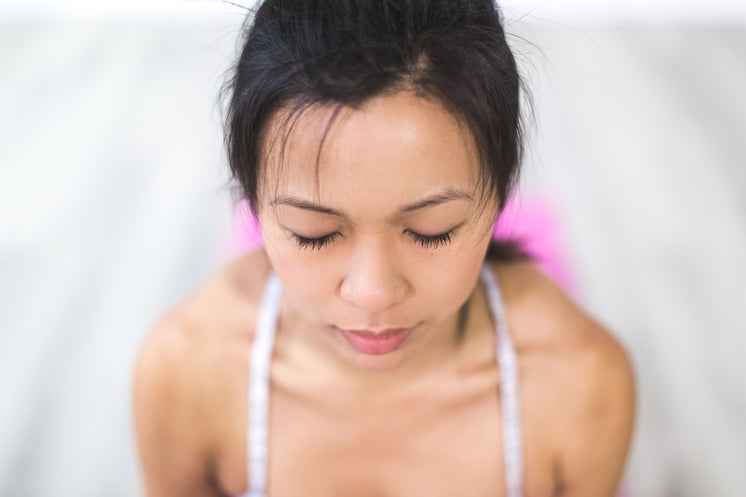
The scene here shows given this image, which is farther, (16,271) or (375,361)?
(16,271)

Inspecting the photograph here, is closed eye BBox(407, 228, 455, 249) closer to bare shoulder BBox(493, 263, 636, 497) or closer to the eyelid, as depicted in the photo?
the eyelid

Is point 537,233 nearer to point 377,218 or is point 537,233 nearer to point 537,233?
point 537,233

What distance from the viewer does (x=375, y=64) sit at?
56cm

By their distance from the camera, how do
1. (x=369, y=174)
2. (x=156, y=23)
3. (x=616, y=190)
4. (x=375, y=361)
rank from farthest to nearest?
(x=156, y=23), (x=616, y=190), (x=375, y=361), (x=369, y=174)

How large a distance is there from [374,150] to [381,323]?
0.58 ft

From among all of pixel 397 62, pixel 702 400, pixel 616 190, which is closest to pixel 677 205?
pixel 616 190

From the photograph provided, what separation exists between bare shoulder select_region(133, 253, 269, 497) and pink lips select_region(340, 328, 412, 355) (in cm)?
24

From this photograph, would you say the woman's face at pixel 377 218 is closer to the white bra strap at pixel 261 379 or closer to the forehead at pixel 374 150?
the forehead at pixel 374 150

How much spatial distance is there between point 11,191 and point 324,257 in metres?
1.38

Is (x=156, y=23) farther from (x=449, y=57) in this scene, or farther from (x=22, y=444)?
(x=449, y=57)

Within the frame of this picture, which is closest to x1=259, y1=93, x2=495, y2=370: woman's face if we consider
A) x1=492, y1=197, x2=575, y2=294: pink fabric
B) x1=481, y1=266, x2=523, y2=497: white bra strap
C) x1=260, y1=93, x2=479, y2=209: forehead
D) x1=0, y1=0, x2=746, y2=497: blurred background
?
x1=260, y1=93, x2=479, y2=209: forehead

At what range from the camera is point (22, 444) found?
4.34ft

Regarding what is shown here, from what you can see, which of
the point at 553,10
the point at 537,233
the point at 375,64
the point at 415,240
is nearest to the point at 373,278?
the point at 415,240

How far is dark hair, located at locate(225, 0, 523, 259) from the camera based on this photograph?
22.0 inches
